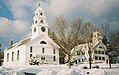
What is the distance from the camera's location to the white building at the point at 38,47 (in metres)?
62.9

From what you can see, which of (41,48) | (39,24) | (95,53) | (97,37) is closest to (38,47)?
(41,48)

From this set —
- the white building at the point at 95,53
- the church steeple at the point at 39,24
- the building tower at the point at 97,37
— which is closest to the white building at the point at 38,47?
the church steeple at the point at 39,24

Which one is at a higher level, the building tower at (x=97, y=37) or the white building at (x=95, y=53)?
the building tower at (x=97, y=37)

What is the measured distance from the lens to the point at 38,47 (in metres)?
64.2

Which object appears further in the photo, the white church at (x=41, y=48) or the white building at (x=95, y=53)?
the white building at (x=95, y=53)

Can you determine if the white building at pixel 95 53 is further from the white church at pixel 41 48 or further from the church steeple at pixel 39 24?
the church steeple at pixel 39 24

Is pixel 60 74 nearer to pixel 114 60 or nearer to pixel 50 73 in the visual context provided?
pixel 50 73

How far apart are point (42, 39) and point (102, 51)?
17.3 meters

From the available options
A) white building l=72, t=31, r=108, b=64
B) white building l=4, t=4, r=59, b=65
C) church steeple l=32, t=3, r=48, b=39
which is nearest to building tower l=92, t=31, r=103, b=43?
white building l=72, t=31, r=108, b=64

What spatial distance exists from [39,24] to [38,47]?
5901 mm

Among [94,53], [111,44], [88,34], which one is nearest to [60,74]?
[88,34]

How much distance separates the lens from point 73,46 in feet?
199

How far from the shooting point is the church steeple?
2613 inches

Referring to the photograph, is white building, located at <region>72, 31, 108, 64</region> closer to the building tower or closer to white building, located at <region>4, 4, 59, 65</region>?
the building tower
